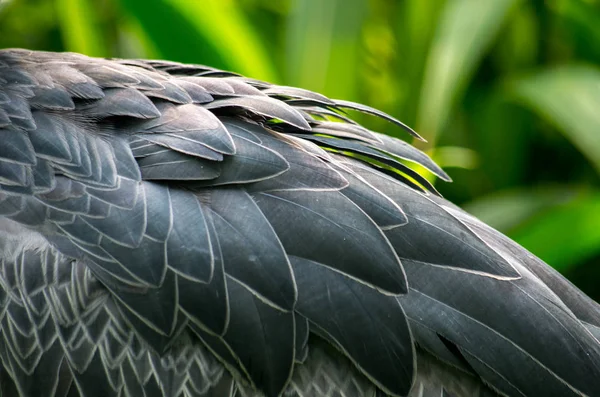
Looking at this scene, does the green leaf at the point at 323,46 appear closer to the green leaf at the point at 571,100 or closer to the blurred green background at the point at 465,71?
the blurred green background at the point at 465,71

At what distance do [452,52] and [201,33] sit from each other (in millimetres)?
729

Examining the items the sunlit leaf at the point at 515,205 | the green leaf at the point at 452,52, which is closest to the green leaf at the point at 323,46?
the green leaf at the point at 452,52

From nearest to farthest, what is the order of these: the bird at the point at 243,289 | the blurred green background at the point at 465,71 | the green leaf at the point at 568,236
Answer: the bird at the point at 243,289 < the green leaf at the point at 568,236 < the blurred green background at the point at 465,71

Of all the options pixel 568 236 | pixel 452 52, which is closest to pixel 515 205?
pixel 568 236

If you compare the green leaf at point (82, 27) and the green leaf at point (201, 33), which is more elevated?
the green leaf at point (201, 33)

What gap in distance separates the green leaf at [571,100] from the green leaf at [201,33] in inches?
33.1

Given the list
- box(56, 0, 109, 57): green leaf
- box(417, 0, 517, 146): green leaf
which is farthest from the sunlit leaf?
box(56, 0, 109, 57): green leaf

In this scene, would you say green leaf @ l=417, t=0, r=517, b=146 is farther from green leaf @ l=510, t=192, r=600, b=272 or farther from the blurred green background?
green leaf @ l=510, t=192, r=600, b=272

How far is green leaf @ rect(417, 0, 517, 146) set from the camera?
2.58 m

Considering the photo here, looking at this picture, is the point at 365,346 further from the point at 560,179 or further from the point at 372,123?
the point at 560,179

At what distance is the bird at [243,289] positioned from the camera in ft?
4.62

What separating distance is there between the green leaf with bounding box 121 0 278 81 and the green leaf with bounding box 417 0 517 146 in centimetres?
49

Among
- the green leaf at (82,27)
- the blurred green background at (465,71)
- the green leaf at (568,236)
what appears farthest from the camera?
the green leaf at (82,27)

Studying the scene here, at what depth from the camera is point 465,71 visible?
2707 mm
